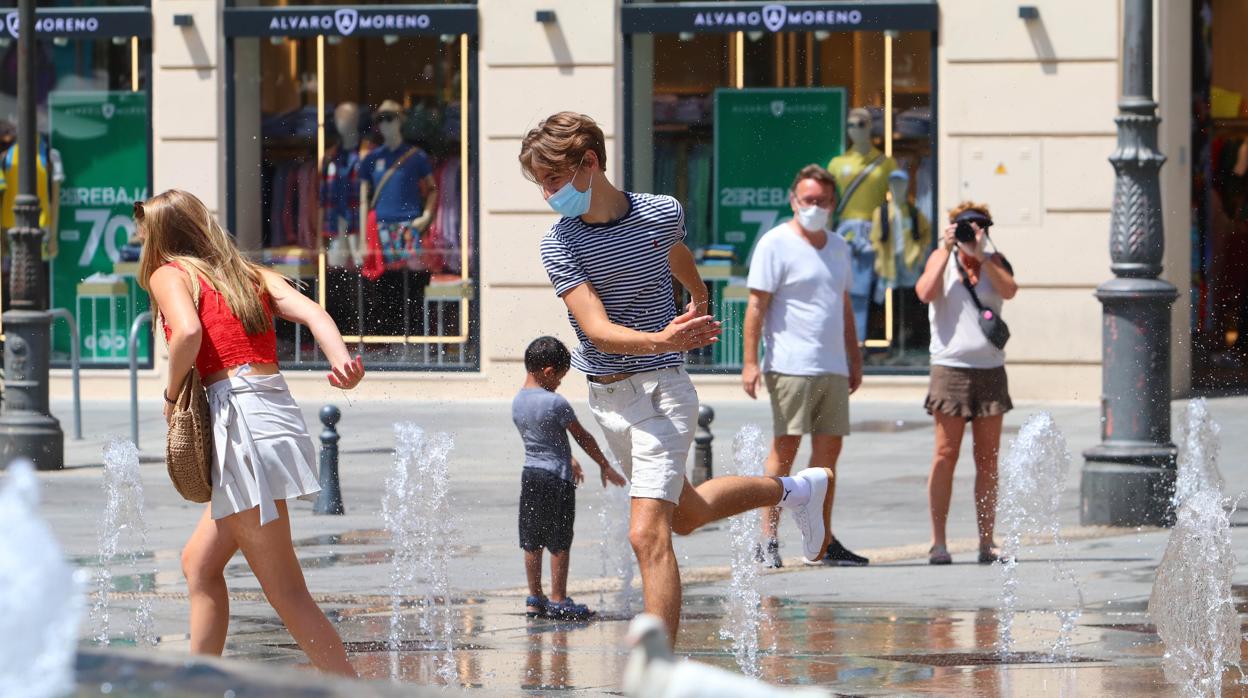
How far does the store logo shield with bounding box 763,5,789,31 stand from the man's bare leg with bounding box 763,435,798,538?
9.22 metres

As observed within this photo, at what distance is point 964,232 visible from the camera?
31.4ft

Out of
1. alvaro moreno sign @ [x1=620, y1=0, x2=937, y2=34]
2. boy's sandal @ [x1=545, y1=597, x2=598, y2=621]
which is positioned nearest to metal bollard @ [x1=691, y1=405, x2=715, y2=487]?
boy's sandal @ [x1=545, y1=597, x2=598, y2=621]

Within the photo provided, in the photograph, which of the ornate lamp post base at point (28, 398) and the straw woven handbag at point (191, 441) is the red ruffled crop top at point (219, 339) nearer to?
the straw woven handbag at point (191, 441)

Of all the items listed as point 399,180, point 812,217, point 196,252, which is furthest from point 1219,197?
point 196,252

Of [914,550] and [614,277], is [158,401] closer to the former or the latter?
[914,550]

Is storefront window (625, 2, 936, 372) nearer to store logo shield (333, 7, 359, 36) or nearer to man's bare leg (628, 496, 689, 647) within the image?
store logo shield (333, 7, 359, 36)

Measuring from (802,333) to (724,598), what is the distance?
147 centimetres

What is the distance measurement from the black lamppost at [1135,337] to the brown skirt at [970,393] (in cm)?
100

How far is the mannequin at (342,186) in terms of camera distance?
62.9 ft

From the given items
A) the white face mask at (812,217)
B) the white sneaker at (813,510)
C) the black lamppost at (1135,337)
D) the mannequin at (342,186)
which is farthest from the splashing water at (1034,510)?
the mannequin at (342,186)

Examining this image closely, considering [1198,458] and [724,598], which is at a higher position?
[1198,458]

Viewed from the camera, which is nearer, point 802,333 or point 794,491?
point 794,491

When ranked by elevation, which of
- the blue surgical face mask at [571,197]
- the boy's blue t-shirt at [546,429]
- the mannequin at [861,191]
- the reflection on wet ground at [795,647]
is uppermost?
the mannequin at [861,191]

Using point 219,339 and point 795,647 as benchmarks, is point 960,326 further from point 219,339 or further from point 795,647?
point 219,339
